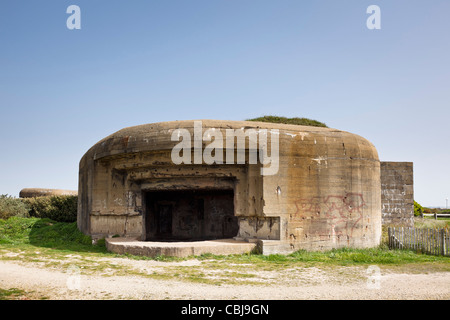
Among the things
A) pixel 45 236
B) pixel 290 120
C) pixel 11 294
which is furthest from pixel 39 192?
pixel 11 294

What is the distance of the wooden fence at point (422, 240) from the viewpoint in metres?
9.68

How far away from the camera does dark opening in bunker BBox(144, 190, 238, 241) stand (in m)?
14.1

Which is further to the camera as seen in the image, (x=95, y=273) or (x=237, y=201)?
(x=237, y=201)

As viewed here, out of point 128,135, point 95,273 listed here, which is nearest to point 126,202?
point 128,135

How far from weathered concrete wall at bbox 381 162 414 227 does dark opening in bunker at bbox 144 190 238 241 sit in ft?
19.5

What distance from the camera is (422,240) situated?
1027 centimetres

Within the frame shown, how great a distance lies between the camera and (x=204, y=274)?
7016 millimetres

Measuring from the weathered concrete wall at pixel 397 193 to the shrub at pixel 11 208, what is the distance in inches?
695

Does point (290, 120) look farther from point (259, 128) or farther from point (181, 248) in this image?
point (181, 248)

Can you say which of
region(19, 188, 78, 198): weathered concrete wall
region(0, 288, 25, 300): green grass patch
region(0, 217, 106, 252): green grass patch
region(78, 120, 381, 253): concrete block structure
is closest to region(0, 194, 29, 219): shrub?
region(0, 217, 106, 252): green grass patch

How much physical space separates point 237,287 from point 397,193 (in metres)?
10.9

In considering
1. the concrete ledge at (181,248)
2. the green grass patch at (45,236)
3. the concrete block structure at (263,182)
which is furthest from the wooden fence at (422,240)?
the green grass patch at (45,236)
